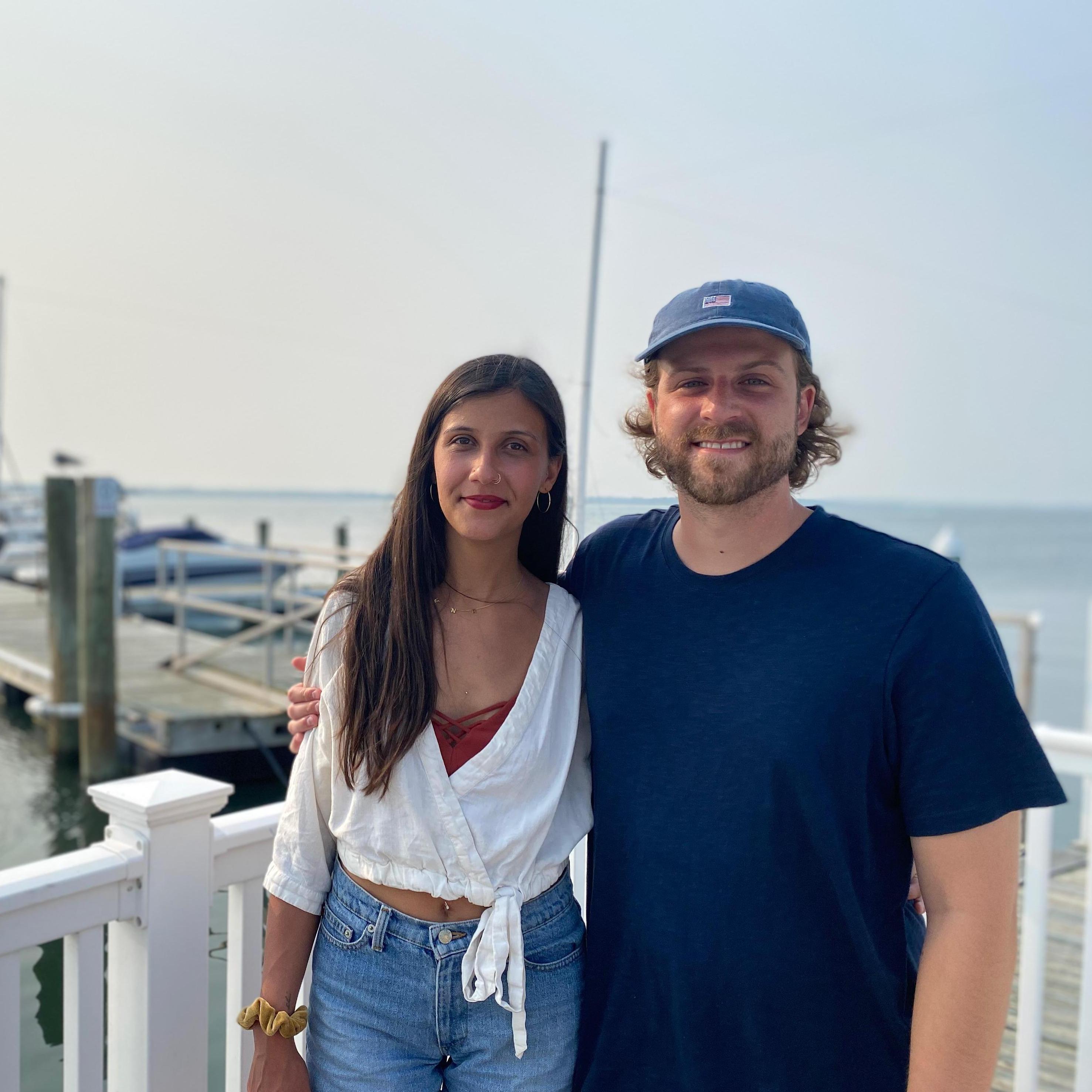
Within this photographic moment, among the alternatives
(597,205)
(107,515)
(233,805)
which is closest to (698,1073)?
(597,205)

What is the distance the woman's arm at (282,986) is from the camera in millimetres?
1482

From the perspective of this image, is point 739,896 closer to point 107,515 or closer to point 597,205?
point 597,205

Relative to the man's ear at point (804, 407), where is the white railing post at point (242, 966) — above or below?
below

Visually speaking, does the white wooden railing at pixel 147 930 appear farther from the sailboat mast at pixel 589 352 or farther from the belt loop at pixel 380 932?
the sailboat mast at pixel 589 352

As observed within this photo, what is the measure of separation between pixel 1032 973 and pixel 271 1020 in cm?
173

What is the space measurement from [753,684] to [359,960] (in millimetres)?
710

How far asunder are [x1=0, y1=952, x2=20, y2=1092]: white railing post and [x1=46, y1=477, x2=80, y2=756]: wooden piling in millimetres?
7477

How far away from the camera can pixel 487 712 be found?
1.52 m

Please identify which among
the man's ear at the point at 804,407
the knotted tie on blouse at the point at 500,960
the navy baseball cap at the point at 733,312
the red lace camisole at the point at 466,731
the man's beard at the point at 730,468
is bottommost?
the knotted tie on blouse at the point at 500,960

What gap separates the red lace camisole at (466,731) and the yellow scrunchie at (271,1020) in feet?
1.42

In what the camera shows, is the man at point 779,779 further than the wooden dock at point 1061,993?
No

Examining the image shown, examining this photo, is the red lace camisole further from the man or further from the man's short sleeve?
the man's short sleeve

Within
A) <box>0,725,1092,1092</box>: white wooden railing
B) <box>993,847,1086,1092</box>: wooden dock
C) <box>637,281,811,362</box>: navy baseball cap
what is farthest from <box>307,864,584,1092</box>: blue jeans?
<box>993,847,1086,1092</box>: wooden dock

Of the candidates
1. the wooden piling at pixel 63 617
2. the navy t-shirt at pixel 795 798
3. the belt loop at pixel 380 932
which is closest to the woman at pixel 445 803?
the belt loop at pixel 380 932
